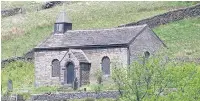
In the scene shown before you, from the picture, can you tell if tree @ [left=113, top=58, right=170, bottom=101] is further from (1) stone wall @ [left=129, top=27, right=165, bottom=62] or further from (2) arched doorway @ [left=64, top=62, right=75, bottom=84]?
(2) arched doorway @ [left=64, top=62, right=75, bottom=84]

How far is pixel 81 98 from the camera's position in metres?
58.6

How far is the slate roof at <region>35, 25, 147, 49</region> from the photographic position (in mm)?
68500

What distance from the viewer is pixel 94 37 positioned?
70000mm

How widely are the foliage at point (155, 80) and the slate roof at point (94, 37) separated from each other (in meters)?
14.8

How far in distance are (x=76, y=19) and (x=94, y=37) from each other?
34.7m

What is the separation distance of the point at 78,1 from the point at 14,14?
11.1 m

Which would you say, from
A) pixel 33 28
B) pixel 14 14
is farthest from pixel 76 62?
pixel 14 14

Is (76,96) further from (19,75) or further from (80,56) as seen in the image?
(19,75)

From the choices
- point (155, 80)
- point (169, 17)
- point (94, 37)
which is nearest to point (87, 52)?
point (94, 37)

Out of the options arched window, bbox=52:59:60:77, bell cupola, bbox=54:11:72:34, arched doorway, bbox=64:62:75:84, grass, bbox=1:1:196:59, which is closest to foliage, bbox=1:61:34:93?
arched window, bbox=52:59:60:77

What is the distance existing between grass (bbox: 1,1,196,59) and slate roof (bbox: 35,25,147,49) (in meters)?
15.2

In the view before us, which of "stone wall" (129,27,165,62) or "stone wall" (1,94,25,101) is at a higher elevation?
"stone wall" (129,27,165,62)

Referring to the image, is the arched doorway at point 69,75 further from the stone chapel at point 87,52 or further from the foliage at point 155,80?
the foliage at point 155,80

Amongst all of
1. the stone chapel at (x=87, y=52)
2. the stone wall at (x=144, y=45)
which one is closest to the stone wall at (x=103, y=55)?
the stone chapel at (x=87, y=52)
